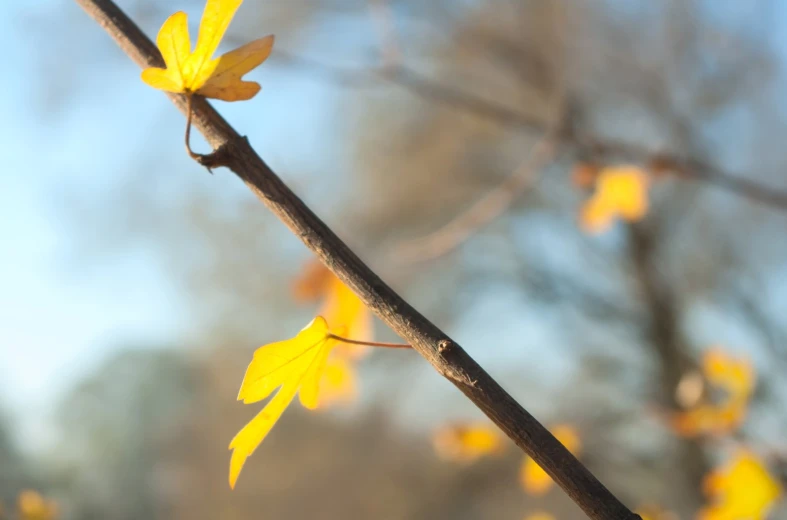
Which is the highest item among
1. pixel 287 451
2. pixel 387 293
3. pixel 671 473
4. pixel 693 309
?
pixel 287 451

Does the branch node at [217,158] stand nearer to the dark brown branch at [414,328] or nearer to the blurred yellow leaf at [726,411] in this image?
the dark brown branch at [414,328]

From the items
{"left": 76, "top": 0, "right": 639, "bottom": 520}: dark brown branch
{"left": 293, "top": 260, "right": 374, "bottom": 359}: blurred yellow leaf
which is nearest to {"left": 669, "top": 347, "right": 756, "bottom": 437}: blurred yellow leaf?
{"left": 293, "top": 260, "right": 374, "bottom": 359}: blurred yellow leaf

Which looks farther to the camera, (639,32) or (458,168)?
(458,168)

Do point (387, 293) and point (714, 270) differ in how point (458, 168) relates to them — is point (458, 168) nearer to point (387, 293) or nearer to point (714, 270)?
point (714, 270)

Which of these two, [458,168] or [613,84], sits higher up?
[458,168]

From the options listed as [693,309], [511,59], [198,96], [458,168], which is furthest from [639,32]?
[198,96]

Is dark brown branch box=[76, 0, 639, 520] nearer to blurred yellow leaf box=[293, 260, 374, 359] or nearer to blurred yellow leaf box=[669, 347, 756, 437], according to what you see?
blurred yellow leaf box=[293, 260, 374, 359]

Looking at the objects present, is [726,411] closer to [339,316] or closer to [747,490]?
[747,490]
